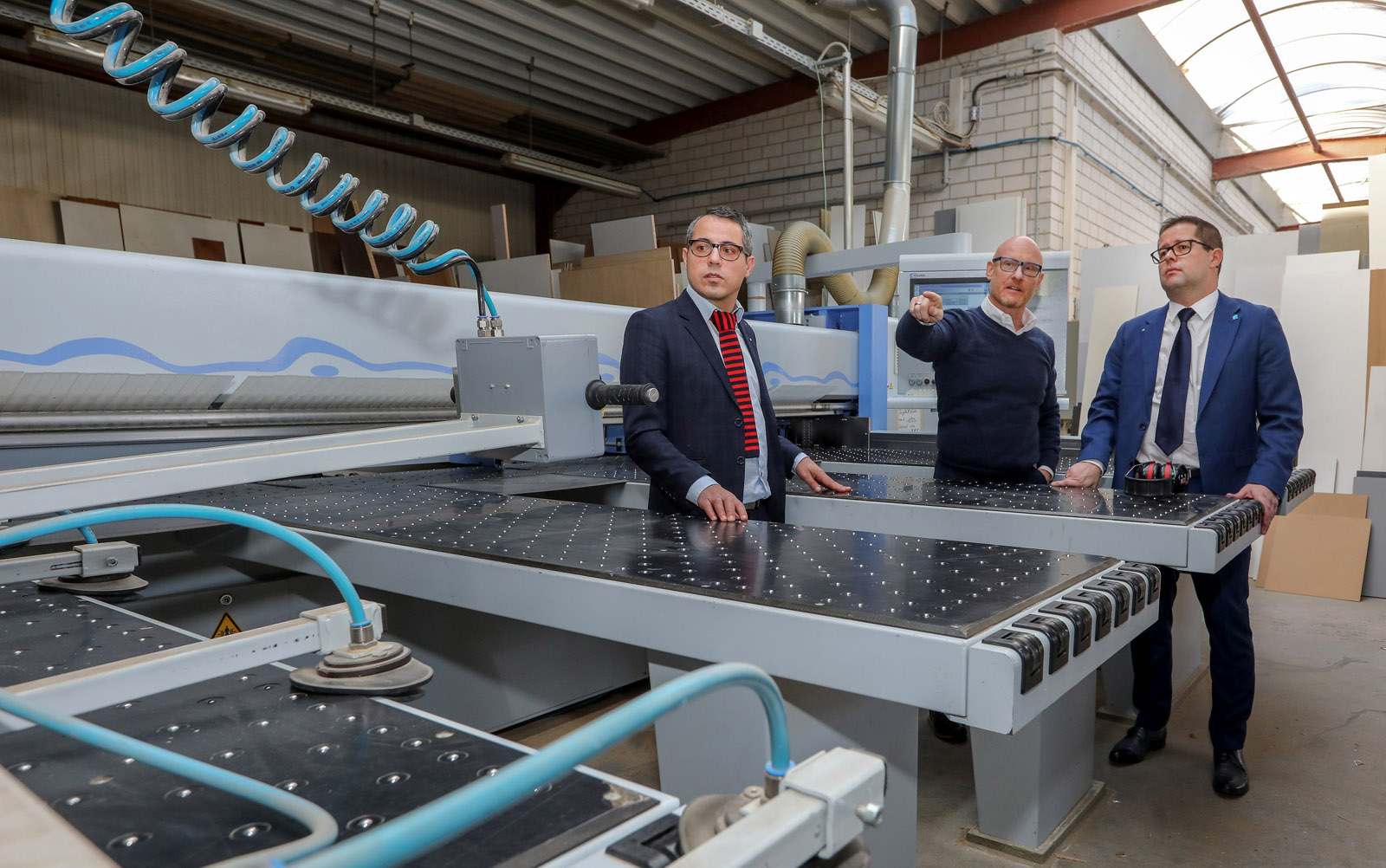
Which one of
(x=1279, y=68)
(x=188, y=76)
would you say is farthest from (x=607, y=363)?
(x=1279, y=68)

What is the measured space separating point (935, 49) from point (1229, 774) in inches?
228

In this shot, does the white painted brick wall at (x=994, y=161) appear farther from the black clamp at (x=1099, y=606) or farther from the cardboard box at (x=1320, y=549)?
the black clamp at (x=1099, y=606)

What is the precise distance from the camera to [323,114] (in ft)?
23.0

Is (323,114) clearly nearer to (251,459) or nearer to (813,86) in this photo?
(813,86)

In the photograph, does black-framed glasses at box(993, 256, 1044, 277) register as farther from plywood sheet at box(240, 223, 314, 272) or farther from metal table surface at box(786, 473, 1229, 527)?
plywood sheet at box(240, 223, 314, 272)

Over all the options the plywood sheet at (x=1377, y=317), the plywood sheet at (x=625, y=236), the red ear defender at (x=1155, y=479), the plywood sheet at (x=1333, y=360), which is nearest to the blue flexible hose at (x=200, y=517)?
the red ear defender at (x=1155, y=479)

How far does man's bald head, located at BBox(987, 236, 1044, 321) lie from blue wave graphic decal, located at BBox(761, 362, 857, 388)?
71 centimetres

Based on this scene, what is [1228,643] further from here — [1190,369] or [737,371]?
[737,371]

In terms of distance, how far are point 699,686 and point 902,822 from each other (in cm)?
102

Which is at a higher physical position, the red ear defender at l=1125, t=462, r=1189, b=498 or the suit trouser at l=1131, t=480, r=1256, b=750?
the red ear defender at l=1125, t=462, r=1189, b=498

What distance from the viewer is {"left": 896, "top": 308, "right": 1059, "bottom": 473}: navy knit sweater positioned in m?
2.32

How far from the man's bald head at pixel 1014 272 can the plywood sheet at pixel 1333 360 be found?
311 centimetres

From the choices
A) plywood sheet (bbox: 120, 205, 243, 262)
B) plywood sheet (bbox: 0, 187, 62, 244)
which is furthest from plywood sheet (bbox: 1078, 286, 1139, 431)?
plywood sheet (bbox: 0, 187, 62, 244)

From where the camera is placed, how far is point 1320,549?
4.32m
